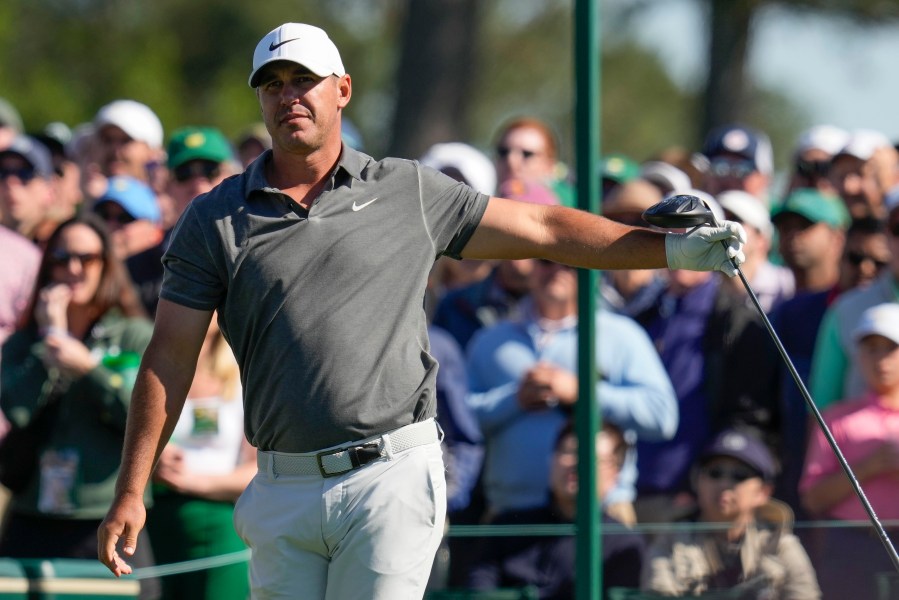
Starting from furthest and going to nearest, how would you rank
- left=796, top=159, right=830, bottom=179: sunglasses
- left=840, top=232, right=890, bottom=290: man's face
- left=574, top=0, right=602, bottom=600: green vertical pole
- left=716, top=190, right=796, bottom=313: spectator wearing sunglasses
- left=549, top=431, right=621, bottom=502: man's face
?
left=796, top=159, right=830, bottom=179: sunglasses → left=716, top=190, right=796, bottom=313: spectator wearing sunglasses → left=840, top=232, right=890, bottom=290: man's face → left=549, top=431, right=621, bottom=502: man's face → left=574, top=0, right=602, bottom=600: green vertical pole

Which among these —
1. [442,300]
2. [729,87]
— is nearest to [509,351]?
[442,300]

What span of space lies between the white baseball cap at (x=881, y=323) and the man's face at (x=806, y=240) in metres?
1.19

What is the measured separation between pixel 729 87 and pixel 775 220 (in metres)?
12.9

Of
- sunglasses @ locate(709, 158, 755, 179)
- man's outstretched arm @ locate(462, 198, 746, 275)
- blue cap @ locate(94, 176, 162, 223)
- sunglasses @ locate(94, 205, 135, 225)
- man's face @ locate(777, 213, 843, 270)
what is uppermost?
sunglasses @ locate(709, 158, 755, 179)

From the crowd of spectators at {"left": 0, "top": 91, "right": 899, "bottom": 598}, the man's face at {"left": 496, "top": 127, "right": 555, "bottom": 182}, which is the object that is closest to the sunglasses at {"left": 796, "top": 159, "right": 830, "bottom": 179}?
the crowd of spectators at {"left": 0, "top": 91, "right": 899, "bottom": 598}

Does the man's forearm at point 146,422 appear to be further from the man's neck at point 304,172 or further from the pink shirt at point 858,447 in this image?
the pink shirt at point 858,447

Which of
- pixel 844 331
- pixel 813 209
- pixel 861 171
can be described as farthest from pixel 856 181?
pixel 844 331

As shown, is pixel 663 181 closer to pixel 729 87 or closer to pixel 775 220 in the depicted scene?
pixel 775 220

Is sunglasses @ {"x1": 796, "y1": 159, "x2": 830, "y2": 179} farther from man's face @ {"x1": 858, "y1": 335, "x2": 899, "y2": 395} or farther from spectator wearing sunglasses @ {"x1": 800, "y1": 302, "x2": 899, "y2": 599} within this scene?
man's face @ {"x1": 858, "y1": 335, "x2": 899, "y2": 395}

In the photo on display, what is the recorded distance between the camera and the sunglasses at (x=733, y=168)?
874 cm

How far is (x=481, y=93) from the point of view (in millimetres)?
36125

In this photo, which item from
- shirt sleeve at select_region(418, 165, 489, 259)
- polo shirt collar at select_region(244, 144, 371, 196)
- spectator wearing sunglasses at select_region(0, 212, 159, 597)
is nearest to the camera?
polo shirt collar at select_region(244, 144, 371, 196)

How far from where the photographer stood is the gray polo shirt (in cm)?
450

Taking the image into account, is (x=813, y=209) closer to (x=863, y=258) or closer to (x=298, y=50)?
(x=863, y=258)
